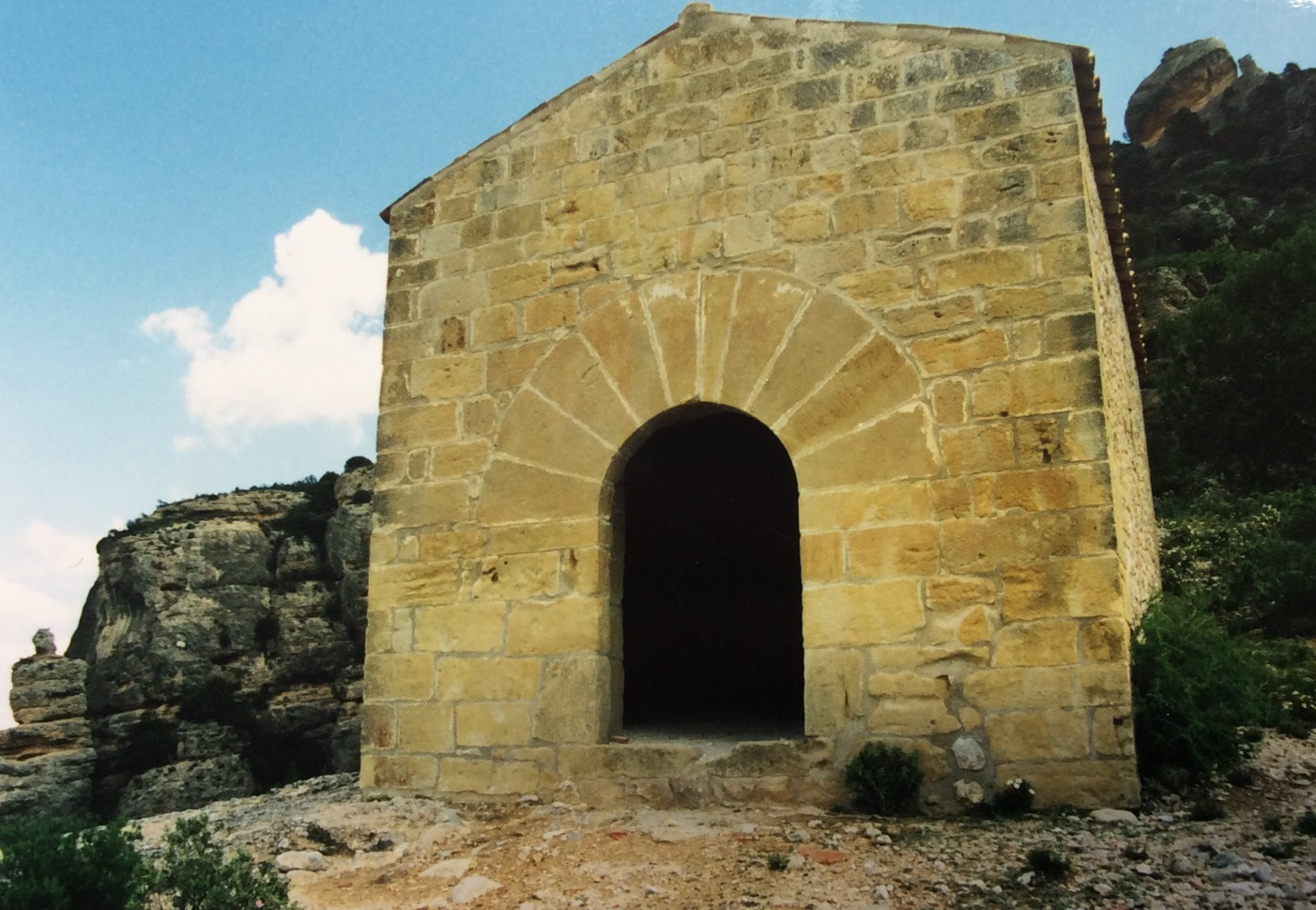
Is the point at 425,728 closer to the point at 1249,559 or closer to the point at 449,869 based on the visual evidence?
the point at 449,869

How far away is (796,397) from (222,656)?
19496mm

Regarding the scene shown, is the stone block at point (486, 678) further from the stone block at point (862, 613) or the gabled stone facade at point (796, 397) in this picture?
the stone block at point (862, 613)

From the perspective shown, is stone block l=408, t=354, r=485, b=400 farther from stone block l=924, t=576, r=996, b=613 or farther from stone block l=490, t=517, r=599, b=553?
stone block l=924, t=576, r=996, b=613

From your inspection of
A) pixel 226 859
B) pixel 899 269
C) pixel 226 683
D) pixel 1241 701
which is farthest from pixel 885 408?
pixel 226 683

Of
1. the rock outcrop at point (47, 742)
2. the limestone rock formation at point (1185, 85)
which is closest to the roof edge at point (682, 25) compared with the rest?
the rock outcrop at point (47, 742)

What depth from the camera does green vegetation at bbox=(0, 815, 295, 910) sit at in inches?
140

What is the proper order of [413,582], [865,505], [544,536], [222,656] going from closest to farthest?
1. [865,505]
2. [544,536]
3. [413,582]
4. [222,656]

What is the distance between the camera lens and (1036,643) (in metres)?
4.67

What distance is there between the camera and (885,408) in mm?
5160

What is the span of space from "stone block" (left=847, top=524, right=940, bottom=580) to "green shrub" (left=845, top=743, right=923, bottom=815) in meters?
0.80

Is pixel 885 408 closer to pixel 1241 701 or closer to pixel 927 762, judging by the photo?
pixel 927 762

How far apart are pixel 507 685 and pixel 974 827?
2436 millimetres

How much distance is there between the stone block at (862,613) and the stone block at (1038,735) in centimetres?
56

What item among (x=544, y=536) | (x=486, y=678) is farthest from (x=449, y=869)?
(x=544, y=536)
